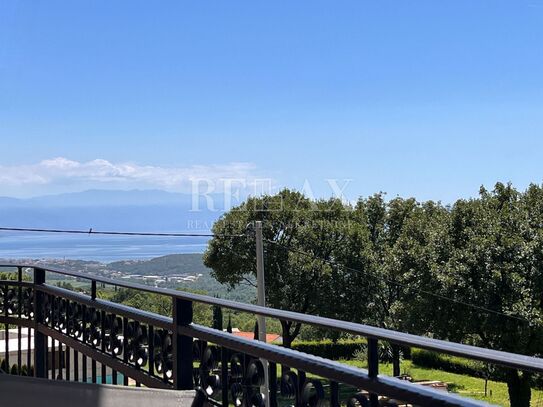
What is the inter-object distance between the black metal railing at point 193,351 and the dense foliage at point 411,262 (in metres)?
5.40

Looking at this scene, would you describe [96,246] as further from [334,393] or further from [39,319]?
[334,393]

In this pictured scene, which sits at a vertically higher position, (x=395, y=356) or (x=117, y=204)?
(x=117, y=204)

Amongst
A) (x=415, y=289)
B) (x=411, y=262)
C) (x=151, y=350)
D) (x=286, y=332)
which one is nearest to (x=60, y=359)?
(x=151, y=350)

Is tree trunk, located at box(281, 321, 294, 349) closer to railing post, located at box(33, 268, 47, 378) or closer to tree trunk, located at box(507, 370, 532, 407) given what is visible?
railing post, located at box(33, 268, 47, 378)

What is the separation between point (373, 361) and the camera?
48.6 inches

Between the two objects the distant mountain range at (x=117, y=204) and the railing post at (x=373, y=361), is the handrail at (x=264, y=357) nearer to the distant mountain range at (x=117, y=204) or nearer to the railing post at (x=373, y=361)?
the railing post at (x=373, y=361)

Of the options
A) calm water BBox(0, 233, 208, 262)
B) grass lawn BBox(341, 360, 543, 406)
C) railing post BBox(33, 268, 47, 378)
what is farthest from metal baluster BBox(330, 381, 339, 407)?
calm water BBox(0, 233, 208, 262)

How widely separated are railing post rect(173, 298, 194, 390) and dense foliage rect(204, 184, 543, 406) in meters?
6.44

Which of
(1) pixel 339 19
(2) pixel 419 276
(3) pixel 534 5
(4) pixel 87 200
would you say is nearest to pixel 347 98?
(1) pixel 339 19

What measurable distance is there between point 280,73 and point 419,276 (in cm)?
4776

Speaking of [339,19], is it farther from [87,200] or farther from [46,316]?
[87,200]

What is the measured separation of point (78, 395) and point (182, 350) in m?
0.41

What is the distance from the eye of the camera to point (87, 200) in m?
149

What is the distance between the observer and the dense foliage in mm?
15789
